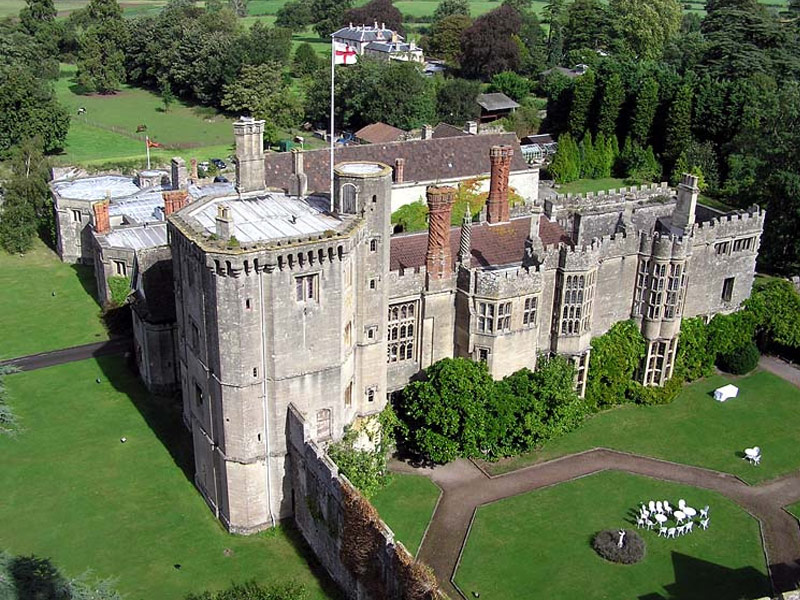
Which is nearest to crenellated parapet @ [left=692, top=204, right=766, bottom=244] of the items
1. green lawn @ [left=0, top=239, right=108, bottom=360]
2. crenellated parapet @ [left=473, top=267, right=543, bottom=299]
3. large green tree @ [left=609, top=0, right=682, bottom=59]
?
crenellated parapet @ [left=473, top=267, right=543, bottom=299]

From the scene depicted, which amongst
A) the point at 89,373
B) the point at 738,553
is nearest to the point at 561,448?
the point at 738,553

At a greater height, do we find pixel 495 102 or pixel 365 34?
pixel 365 34

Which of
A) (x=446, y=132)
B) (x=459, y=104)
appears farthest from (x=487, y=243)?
(x=459, y=104)

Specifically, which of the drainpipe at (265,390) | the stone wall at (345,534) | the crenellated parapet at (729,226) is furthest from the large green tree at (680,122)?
the drainpipe at (265,390)

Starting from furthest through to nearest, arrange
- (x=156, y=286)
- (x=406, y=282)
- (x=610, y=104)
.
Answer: (x=610, y=104) < (x=156, y=286) < (x=406, y=282)

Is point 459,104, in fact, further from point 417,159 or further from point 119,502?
point 119,502

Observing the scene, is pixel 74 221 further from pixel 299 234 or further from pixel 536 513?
pixel 536 513

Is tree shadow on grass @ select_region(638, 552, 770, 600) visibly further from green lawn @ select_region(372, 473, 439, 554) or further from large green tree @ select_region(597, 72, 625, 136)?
large green tree @ select_region(597, 72, 625, 136)

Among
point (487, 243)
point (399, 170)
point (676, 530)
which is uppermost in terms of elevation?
point (487, 243)
